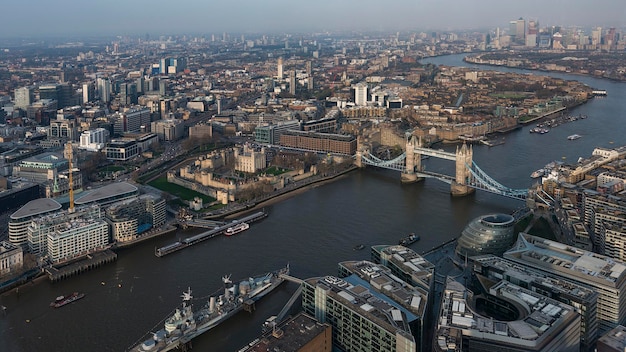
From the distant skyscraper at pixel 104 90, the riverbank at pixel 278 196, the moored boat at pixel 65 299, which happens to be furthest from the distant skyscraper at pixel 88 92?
the moored boat at pixel 65 299

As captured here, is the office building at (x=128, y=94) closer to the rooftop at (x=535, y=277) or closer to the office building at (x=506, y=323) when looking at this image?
the rooftop at (x=535, y=277)

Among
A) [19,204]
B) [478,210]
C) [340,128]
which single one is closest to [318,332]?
[478,210]

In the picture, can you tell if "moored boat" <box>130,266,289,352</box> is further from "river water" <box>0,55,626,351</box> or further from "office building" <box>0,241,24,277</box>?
"office building" <box>0,241,24,277</box>

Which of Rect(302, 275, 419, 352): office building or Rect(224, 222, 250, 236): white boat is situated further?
Rect(224, 222, 250, 236): white boat

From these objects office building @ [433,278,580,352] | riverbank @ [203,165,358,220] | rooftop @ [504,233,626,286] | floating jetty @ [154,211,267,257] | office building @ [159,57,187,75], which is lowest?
floating jetty @ [154,211,267,257]

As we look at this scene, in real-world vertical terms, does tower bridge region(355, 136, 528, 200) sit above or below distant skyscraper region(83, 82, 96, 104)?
below

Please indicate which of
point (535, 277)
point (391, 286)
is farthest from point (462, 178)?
point (391, 286)

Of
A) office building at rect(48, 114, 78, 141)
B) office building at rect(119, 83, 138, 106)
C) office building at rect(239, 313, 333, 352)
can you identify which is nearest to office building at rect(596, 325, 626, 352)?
office building at rect(239, 313, 333, 352)
